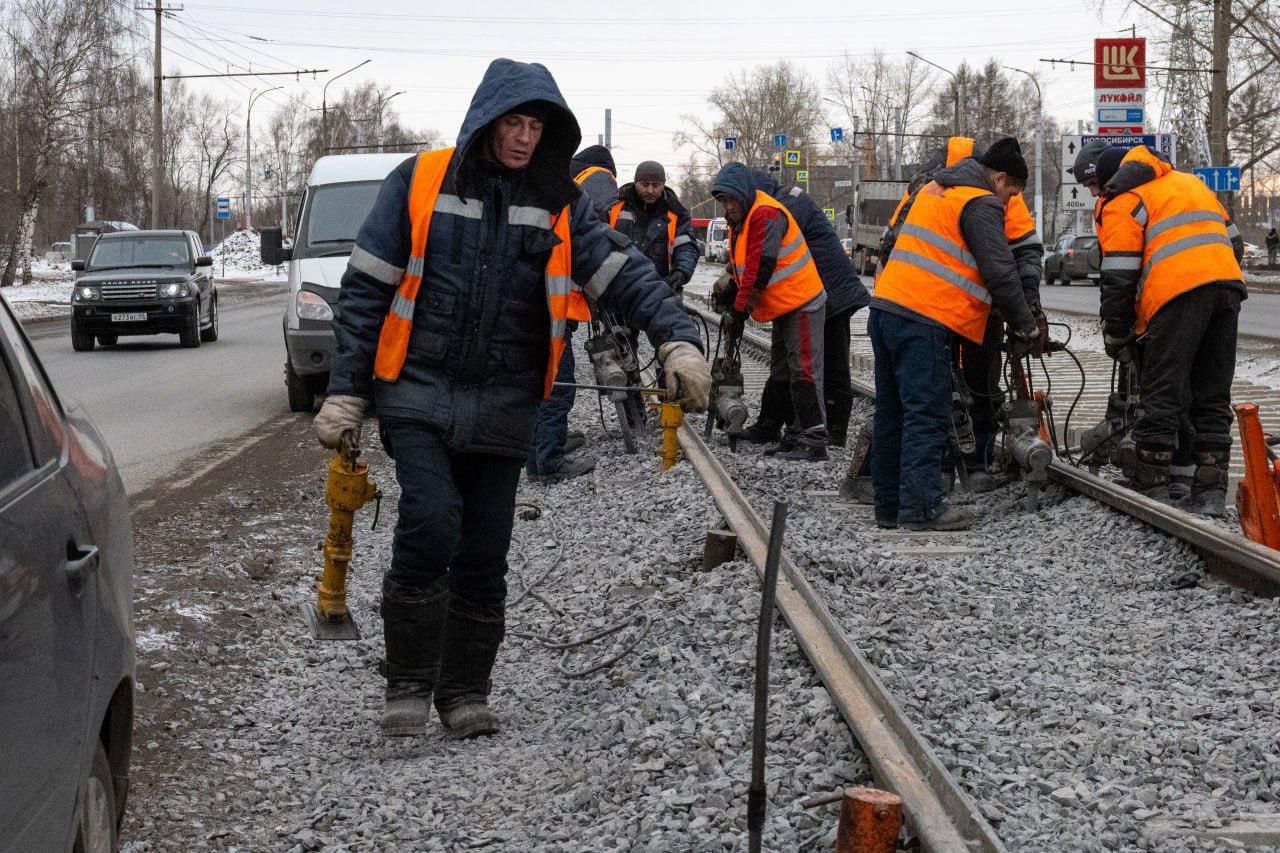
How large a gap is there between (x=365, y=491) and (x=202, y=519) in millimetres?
3803

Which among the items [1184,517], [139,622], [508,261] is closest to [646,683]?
[508,261]

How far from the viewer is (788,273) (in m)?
9.74

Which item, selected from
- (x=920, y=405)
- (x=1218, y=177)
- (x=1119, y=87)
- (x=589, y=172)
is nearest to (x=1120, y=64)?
(x=1119, y=87)

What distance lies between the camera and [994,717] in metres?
4.25

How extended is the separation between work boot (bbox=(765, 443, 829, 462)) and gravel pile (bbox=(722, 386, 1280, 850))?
2211 mm

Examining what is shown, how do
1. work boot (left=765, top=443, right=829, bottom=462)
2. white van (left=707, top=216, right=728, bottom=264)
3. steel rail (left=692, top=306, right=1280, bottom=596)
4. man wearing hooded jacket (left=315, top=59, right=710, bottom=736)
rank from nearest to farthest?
man wearing hooded jacket (left=315, top=59, right=710, bottom=736) → steel rail (left=692, top=306, right=1280, bottom=596) → work boot (left=765, top=443, right=829, bottom=462) → white van (left=707, top=216, right=728, bottom=264)

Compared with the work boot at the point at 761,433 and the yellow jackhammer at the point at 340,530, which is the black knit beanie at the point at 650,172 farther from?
the yellow jackhammer at the point at 340,530

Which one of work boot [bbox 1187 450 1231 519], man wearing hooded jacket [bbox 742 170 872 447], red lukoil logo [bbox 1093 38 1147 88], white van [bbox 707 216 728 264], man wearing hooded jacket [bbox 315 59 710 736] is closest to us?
man wearing hooded jacket [bbox 315 59 710 736]

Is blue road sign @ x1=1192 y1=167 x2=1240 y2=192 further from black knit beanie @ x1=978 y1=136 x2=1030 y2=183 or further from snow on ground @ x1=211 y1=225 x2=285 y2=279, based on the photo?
snow on ground @ x1=211 y1=225 x2=285 y2=279

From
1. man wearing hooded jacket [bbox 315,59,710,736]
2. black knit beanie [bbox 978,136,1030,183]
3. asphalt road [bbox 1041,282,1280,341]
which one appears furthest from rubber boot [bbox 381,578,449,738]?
asphalt road [bbox 1041,282,1280,341]

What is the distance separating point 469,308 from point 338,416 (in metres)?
0.50

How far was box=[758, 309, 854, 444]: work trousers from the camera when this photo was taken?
34.1 feet

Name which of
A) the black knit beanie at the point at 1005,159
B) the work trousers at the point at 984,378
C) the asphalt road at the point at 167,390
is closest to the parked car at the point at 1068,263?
the asphalt road at the point at 167,390

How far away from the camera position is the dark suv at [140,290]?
2144cm
